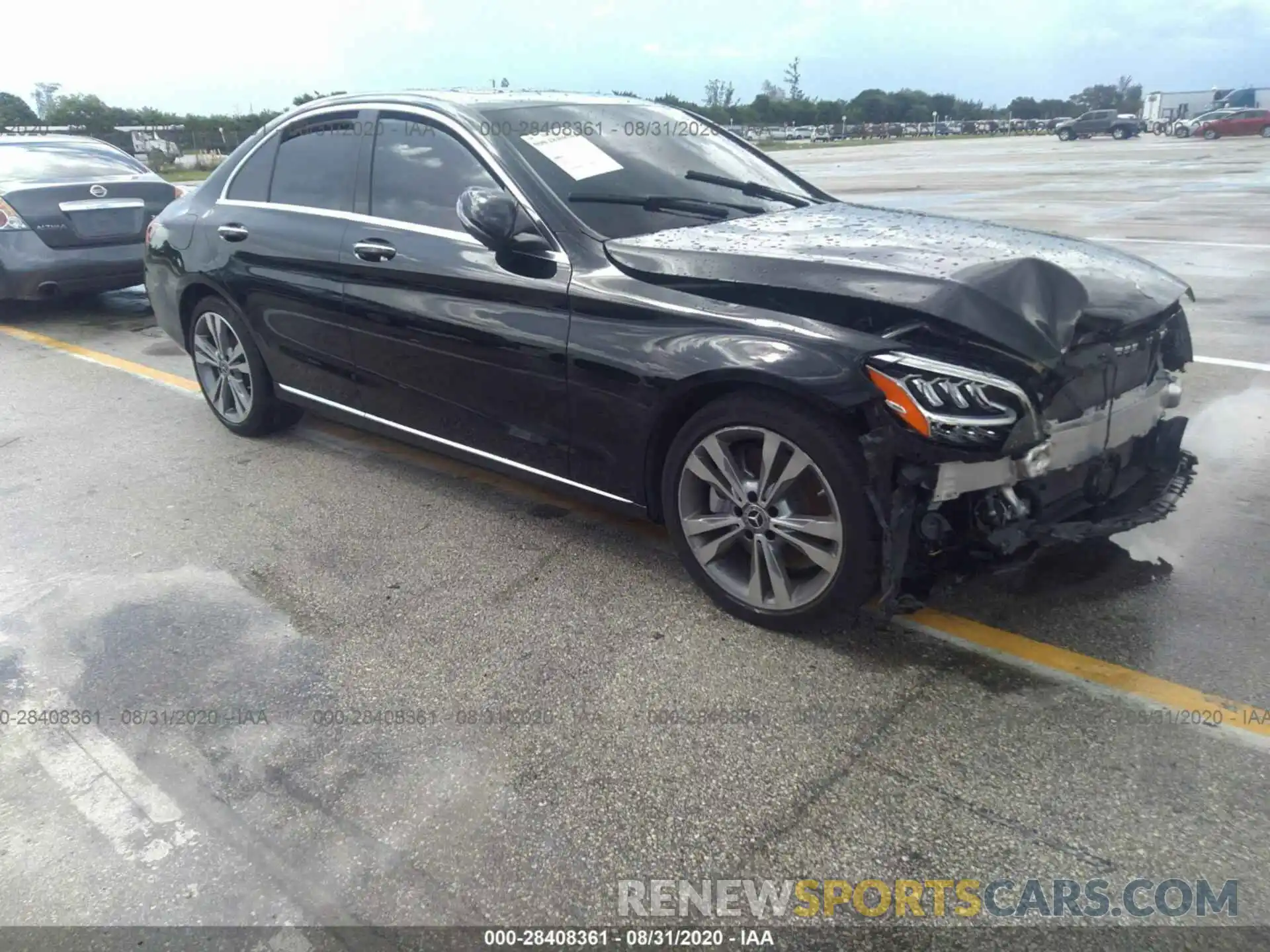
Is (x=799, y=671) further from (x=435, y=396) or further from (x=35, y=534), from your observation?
(x=35, y=534)

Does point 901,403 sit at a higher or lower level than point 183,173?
lower

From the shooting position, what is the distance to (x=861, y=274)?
293 cm

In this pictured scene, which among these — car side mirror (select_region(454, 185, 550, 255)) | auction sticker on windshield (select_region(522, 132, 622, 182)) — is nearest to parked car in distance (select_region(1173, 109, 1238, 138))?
auction sticker on windshield (select_region(522, 132, 622, 182))

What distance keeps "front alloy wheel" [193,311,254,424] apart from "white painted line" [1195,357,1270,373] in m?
5.49

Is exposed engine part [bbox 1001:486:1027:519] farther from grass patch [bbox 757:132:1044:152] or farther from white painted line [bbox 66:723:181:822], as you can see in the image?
grass patch [bbox 757:132:1044:152]

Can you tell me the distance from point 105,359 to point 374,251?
430 cm

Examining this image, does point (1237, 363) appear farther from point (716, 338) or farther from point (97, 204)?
point (97, 204)

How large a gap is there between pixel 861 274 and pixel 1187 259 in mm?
8461

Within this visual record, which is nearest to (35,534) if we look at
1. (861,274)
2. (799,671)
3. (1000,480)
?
(799,671)

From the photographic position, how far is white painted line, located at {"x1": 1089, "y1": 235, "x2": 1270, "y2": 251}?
10.6 meters

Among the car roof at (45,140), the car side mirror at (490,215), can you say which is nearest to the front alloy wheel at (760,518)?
the car side mirror at (490,215)

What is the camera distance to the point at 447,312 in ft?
12.6

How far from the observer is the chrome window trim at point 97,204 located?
817cm

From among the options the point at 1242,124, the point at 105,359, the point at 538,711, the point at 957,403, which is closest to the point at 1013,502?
the point at 957,403
